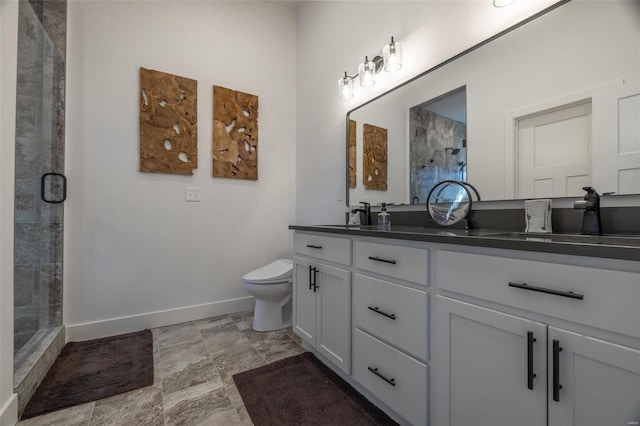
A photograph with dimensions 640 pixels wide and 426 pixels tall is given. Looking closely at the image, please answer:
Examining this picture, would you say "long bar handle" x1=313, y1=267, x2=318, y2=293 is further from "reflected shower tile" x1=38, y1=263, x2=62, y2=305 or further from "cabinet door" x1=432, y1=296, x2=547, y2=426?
"reflected shower tile" x1=38, y1=263, x2=62, y2=305

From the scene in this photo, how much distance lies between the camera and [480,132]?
137 cm

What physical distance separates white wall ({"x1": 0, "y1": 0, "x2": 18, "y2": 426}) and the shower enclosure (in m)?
0.21

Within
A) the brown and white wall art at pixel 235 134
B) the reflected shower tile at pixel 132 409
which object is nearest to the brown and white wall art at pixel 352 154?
the brown and white wall art at pixel 235 134

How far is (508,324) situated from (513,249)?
21 centimetres

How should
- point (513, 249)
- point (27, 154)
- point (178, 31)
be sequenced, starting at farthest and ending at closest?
point (178, 31)
point (27, 154)
point (513, 249)

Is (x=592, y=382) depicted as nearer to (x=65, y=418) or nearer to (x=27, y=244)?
(x=65, y=418)

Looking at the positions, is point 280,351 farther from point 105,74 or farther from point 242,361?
point 105,74

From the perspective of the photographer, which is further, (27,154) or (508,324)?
(27,154)

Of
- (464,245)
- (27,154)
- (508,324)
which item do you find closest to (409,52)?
(464,245)

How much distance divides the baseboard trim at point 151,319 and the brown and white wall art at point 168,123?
1.14 metres

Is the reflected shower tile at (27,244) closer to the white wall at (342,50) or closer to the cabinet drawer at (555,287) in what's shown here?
the white wall at (342,50)

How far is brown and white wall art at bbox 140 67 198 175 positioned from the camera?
7.13ft

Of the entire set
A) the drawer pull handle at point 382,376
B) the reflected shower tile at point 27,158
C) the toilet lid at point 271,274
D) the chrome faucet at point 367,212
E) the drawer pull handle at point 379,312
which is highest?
the reflected shower tile at point 27,158

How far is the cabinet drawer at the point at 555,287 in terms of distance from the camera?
597 mm
